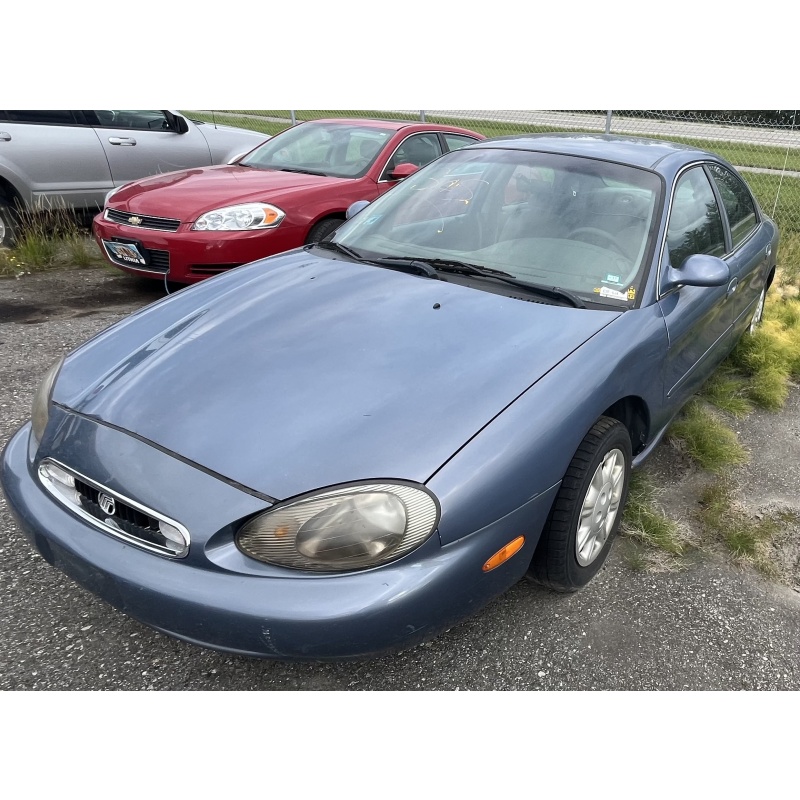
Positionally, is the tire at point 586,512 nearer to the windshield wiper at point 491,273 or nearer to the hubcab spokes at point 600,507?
the hubcab spokes at point 600,507

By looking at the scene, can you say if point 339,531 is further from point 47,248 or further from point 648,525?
point 47,248

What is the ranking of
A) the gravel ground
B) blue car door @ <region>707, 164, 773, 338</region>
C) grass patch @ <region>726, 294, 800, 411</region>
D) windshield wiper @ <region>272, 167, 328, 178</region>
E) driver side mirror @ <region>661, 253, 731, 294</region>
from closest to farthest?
the gravel ground, driver side mirror @ <region>661, 253, 731, 294</region>, blue car door @ <region>707, 164, 773, 338</region>, grass patch @ <region>726, 294, 800, 411</region>, windshield wiper @ <region>272, 167, 328, 178</region>

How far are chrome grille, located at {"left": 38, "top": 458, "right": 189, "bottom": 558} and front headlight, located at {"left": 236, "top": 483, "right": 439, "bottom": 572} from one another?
203 mm

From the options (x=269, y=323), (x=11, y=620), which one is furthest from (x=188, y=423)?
(x=11, y=620)

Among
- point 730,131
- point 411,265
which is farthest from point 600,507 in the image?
point 730,131

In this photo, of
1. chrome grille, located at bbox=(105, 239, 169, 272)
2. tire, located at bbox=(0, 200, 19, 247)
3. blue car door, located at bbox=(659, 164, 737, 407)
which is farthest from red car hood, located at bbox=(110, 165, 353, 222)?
blue car door, located at bbox=(659, 164, 737, 407)

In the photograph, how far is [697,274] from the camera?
270 cm

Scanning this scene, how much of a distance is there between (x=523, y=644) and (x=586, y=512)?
0.50 m

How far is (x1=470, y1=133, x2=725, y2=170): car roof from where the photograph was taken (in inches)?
122

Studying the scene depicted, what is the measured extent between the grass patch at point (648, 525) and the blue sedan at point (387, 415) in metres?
0.25

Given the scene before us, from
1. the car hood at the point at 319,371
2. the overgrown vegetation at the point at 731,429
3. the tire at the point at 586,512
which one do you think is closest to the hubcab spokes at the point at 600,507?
the tire at the point at 586,512

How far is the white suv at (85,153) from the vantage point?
6219 mm

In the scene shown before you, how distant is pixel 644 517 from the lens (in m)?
2.88

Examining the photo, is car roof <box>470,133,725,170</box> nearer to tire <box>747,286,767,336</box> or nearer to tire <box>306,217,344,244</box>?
tire <box>747,286,767,336</box>
